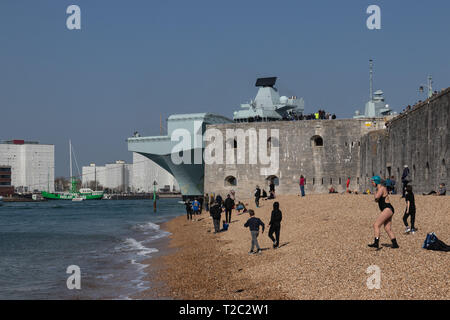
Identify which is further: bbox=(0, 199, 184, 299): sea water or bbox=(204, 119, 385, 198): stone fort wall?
bbox=(204, 119, 385, 198): stone fort wall

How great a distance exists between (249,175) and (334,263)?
36.8 meters

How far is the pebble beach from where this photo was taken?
10.8m

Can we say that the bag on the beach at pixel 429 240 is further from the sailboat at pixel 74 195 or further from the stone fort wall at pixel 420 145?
the sailboat at pixel 74 195

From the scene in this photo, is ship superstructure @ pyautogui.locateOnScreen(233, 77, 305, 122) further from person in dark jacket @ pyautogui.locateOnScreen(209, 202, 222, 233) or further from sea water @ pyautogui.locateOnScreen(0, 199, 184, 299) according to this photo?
person in dark jacket @ pyautogui.locateOnScreen(209, 202, 222, 233)

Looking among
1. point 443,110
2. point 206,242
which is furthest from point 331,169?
point 206,242

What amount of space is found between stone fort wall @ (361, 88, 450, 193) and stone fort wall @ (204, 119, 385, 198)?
16.0 ft

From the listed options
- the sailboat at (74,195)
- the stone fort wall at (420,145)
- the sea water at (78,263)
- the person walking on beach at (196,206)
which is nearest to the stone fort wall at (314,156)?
the stone fort wall at (420,145)

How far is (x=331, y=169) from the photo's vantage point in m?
47.1

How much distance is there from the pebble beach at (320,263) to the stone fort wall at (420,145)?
Answer: 3.71 metres

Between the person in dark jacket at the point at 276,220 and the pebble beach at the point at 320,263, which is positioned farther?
the person in dark jacket at the point at 276,220

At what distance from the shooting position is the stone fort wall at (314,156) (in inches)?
1833

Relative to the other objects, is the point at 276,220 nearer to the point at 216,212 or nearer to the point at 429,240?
the point at 429,240

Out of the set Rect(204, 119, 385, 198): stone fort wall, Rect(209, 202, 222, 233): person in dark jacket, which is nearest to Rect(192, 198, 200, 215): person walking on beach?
Rect(204, 119, 385, 198): stone fort wall

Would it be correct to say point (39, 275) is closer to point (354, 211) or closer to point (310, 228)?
point (310, 228)
